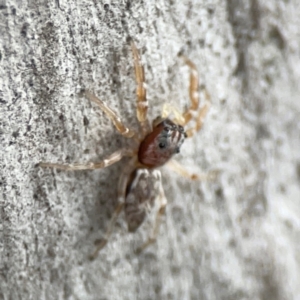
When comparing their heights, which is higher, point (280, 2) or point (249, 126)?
point (280, 2)

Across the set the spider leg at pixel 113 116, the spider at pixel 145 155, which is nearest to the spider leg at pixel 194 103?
the spider at pixel 145 155

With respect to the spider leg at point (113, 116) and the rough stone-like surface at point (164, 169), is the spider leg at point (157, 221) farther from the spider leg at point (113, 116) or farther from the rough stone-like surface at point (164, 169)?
the spider leg at point (113, 116)

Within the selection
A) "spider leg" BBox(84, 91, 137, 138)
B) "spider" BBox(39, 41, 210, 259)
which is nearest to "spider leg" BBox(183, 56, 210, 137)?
"spider" BBox(39, 41, 210, 259)

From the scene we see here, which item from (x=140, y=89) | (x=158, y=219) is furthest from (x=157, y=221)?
(x=140, y=89)

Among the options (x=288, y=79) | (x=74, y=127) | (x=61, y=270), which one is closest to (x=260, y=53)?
(x=288, y=79)

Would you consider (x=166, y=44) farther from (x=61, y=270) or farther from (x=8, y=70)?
(x=61, y=270)

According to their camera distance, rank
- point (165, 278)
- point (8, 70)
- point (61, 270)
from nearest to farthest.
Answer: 1. point (8, 70)
2. point (61, 270)
3. point (165, 278)

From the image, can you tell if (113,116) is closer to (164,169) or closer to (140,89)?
(140,89)
